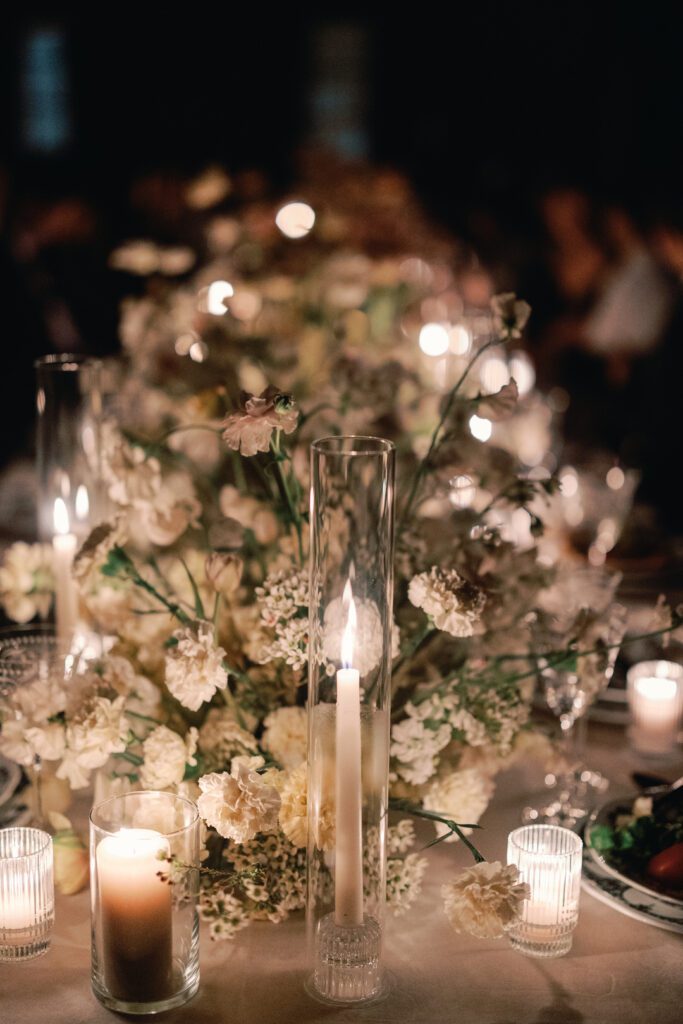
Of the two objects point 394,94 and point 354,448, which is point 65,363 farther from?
point 394,94

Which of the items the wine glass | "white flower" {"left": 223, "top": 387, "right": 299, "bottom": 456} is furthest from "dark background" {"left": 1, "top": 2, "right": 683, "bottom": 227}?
"white flower" {"left": 223, "top": 387, "right": 299, "bottom": 456}

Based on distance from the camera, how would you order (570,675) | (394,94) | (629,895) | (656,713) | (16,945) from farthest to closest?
(394,94) < (656,713) < (570,675) < (629,895) < (16,945)

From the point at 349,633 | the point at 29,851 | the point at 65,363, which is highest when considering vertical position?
the point at 65,363

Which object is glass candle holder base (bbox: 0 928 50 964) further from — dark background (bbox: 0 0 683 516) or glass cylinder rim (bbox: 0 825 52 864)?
dark background (bbox: 0 0 683 516)

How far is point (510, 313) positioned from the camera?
48.3 inches

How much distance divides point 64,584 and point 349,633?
1.82ft

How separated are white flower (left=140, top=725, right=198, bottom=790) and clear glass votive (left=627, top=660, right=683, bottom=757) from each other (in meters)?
0.66

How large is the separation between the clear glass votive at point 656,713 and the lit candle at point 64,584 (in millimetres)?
710

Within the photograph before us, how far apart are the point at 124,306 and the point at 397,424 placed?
1.84 feet

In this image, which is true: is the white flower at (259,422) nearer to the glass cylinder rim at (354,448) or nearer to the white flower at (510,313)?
the glass cylinder rim at (354,448)

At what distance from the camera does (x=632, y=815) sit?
1354mm

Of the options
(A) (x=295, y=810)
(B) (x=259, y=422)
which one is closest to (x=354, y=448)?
(B) (x=259, y=422)

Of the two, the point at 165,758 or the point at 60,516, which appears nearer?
the point at 165,758

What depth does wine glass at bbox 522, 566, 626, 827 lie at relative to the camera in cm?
139
